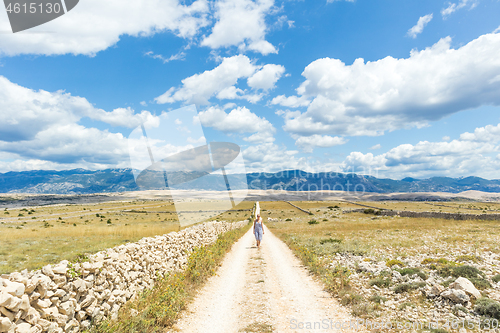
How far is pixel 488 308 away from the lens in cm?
691

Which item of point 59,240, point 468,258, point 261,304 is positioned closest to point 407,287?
point 261,304

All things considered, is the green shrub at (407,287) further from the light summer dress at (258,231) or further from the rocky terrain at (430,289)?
Result: the light summer dress at (258,231)

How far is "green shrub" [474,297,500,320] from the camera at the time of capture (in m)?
6.81

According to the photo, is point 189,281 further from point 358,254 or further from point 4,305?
point 358,254

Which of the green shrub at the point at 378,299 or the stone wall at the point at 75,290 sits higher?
the stone wall at the point at 75,290

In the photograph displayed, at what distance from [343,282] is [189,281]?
7170 mm

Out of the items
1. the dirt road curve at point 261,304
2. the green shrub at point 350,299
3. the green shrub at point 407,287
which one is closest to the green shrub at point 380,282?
the green shrub at point 407,287

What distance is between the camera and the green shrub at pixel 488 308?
681cm

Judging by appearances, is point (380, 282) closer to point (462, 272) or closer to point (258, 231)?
point (462, 272)

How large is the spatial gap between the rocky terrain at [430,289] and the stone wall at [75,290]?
8.08 metres

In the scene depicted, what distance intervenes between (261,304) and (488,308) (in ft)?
23.0

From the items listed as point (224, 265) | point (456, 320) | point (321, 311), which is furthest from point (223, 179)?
point (456, 320)

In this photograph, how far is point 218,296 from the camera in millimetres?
10555

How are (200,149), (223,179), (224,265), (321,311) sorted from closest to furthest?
(321,311), (224,265), (200,149), (223,179)
